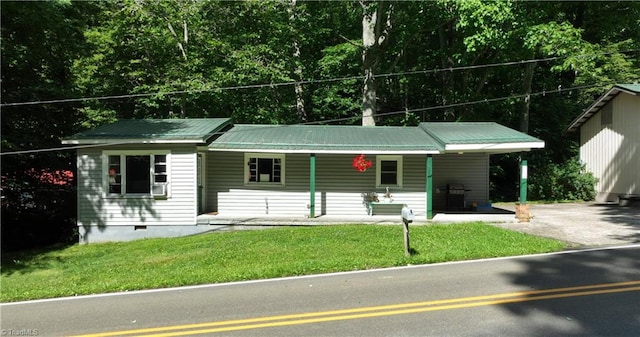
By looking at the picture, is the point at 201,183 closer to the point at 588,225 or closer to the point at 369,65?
the point at 369,65

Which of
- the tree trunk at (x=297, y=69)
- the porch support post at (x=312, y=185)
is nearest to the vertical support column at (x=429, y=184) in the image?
the porch support post at (x=312, y=185)

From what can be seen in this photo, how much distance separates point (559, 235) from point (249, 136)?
998 cm

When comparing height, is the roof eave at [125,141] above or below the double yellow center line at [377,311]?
above

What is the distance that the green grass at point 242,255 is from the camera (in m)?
7.88

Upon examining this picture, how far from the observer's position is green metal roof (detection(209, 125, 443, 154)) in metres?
13.6

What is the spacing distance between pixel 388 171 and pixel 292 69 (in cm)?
1008

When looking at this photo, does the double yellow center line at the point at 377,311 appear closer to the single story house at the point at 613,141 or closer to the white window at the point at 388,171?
the white window at the point at 388,171

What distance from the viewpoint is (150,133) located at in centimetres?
1359

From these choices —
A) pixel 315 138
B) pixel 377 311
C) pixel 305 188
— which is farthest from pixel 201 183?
pixel 377 311

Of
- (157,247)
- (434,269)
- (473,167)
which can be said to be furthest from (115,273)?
(473,167)

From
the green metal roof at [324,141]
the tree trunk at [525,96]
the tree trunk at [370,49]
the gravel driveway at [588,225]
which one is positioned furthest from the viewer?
the tree trunk at [525,96]

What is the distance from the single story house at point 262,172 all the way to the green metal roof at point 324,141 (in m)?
0.04

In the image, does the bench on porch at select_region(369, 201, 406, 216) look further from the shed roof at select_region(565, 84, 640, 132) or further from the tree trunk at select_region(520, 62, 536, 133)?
the tree trunk at select_region(520, 62, 536, 133)

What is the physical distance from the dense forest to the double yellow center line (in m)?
12.3
